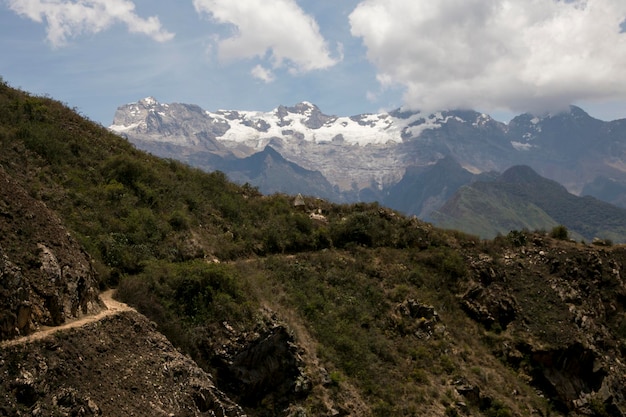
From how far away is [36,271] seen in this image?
13.5 meters

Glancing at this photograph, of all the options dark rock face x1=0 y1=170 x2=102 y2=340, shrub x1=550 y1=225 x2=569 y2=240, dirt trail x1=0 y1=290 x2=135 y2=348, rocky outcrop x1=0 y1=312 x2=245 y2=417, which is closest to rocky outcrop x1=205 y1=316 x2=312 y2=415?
rocky outcrop x1=0 y1=312 x2=245 y2=417

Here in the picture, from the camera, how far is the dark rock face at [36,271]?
1209 cm

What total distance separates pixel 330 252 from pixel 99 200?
14107 mm

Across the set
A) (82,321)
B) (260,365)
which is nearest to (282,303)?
(260,365)

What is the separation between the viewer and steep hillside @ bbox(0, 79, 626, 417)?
13.5 meters

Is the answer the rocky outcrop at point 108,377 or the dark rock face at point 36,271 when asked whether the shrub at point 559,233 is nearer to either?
the rocky outcrop at point 108,377

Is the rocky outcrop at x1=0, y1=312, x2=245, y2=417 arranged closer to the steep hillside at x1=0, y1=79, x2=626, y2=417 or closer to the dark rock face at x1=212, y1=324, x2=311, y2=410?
the steep hillside at x1=0, y1=79, x2=626, y2=417

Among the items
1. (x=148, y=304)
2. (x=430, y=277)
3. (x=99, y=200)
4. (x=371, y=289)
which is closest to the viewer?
(x=148, y=304)

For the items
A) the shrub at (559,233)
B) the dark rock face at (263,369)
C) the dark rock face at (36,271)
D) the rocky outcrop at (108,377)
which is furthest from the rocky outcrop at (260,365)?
the shrub at (559,233)

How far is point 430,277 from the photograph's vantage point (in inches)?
1212

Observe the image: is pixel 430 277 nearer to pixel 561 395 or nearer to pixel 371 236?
pixel 371 236

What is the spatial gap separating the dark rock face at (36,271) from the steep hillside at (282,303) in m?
0.12

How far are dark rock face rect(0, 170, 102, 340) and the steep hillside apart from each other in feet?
0.39

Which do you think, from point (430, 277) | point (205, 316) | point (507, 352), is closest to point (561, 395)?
point (507, 352)
